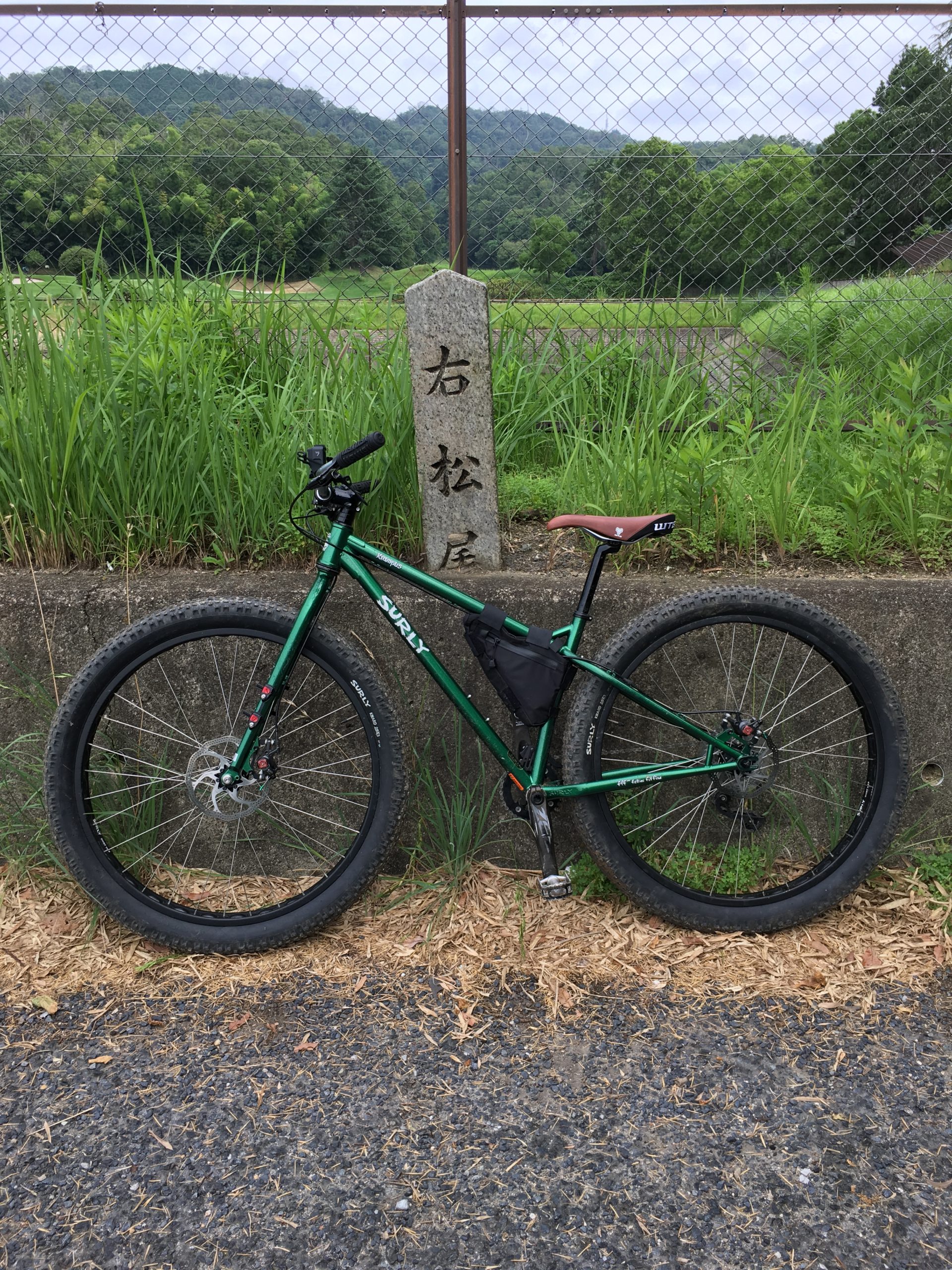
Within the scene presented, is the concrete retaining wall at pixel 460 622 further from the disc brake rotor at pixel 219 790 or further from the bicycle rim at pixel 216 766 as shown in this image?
the disc brake rotor at pixel 219 790

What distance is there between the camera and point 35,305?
313 centimetres

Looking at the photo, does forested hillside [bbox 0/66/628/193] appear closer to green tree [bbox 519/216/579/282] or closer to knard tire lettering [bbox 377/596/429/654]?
green tree [bbox 519/216/579/282]

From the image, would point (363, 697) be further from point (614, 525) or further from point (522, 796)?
point (614, 525)

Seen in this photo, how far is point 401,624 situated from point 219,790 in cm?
69

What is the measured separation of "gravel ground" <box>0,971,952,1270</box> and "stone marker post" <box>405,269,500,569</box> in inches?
53.4

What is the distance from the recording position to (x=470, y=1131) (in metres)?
1.95

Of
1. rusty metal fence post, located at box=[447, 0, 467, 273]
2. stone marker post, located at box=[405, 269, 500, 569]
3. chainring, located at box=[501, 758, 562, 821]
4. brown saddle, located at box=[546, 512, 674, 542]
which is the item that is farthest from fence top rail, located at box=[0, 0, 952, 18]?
chainring, located at box=[501, 758, 562, 821]

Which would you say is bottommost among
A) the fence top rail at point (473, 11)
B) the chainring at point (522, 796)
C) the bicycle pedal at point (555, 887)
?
the bicycle pedal at point (555, 887)

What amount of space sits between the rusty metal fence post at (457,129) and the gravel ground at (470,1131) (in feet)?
8.74

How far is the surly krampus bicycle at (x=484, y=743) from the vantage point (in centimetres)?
246

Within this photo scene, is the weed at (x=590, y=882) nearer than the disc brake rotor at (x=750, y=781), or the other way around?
the disc brake rotor at (x=750, y=781)

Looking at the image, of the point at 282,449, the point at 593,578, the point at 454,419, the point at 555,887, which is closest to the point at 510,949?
the point at 555,887

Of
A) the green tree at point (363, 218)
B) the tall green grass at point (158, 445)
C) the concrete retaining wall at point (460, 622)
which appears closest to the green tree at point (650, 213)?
the green tree at point (363, 218)

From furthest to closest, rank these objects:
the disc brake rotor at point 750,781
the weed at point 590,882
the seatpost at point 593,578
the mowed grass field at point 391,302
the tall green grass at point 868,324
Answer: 1. the tall green grass at point 868,324
2. the mowed grass field at point 391,302
3. the weed at point 590,882
4. the disc brake rotor at point 750,781
5. the seatpost at point 593,578
